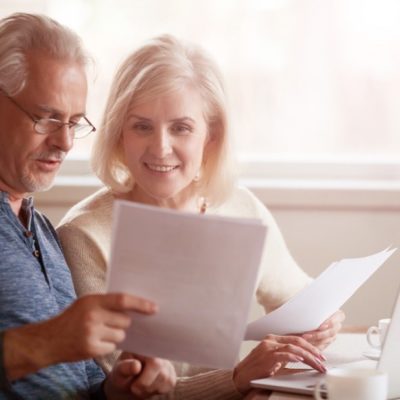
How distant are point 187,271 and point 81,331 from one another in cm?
18

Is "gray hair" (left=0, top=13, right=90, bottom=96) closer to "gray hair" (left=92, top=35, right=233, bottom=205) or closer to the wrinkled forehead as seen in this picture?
the wrinkled forehead

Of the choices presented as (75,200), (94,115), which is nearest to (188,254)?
(75,200)

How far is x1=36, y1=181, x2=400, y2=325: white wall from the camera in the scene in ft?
10.8

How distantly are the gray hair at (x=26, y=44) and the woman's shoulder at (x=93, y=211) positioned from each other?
424 millimetres

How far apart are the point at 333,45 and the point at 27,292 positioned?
2.01 m

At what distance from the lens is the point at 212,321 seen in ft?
4.65

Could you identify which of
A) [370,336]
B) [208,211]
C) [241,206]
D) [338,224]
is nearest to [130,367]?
[370,336]

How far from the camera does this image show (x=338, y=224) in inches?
130

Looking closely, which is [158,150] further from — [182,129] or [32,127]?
[32,127]

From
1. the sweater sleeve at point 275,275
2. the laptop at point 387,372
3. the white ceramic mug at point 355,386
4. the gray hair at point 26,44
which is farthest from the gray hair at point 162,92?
the white ceramic mug at point 355,386

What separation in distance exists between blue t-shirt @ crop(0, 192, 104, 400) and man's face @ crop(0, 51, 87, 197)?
57 mm

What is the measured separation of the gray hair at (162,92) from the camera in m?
2.26

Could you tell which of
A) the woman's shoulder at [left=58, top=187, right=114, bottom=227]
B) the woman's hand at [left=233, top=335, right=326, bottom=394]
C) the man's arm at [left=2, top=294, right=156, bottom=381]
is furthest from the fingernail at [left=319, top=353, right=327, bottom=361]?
the woman's shoulder at [left=58, top=187, right=114, bottom=227]

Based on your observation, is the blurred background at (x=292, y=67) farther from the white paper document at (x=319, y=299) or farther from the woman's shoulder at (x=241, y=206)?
the white paper document at (x=319, y=299)
